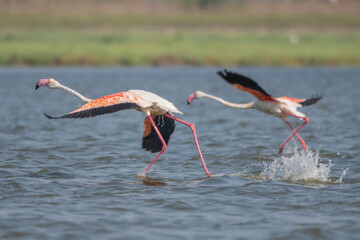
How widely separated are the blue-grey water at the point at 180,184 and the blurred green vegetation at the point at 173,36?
1015 inches

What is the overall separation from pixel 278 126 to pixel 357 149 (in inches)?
160

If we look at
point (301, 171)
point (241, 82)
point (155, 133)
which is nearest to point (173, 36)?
point (155, 133)

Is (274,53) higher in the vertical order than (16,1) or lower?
lower

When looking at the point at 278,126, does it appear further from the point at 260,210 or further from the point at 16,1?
the point at 16,1

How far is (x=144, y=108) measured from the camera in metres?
8.57

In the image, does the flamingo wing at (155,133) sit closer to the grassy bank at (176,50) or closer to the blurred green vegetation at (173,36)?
the grassy bank at (176,50)

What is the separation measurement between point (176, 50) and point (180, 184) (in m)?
35.3

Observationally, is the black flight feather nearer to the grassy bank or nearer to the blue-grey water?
the blue-grey water

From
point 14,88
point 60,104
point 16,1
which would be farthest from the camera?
point 16,1

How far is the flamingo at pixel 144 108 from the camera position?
789cm

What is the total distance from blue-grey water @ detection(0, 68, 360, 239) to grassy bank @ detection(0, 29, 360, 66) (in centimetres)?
2527

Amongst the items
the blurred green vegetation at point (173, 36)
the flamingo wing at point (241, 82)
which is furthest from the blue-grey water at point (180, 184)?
the blurred green vegetation at point (173, 36)

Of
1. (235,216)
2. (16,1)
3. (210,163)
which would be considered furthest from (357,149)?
(16,1)

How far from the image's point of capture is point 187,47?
44375 mm
